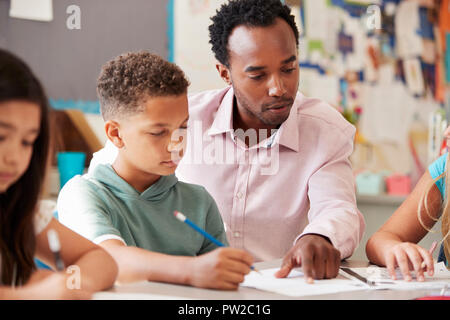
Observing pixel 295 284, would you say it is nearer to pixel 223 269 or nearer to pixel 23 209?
pixel 223 269

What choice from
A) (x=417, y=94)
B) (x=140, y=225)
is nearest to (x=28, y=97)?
(x=140, y=225)

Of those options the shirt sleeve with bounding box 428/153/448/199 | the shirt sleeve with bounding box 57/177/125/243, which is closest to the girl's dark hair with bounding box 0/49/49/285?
the shirt sleeve with bounding box 57/177/125/243

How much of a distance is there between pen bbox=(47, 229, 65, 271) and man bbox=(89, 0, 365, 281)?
0.24 m

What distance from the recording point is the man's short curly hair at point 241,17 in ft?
2.74

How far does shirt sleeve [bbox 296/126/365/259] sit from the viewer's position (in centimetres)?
81

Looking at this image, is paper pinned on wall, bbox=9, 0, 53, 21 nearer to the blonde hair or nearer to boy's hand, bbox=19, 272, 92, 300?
boy's hand, bbox=19, 272, 92, 300

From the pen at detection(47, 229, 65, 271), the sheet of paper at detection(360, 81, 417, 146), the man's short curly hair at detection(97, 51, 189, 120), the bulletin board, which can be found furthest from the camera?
the sheet of paper at detection(360, 81, 417, 146)

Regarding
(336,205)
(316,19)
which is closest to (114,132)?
(336,205)

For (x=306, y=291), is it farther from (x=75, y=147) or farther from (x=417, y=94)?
(x=417, y=94)

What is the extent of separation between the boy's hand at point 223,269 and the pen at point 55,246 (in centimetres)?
14

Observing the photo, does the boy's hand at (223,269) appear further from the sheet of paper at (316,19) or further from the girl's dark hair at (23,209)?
the sheet of paper at (316,19)

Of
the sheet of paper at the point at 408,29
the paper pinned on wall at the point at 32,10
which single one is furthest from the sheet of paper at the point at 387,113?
the paper pinned on wall at the point at 32,10

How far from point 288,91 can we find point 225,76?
0.10 metres

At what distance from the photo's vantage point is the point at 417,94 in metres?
2.45
